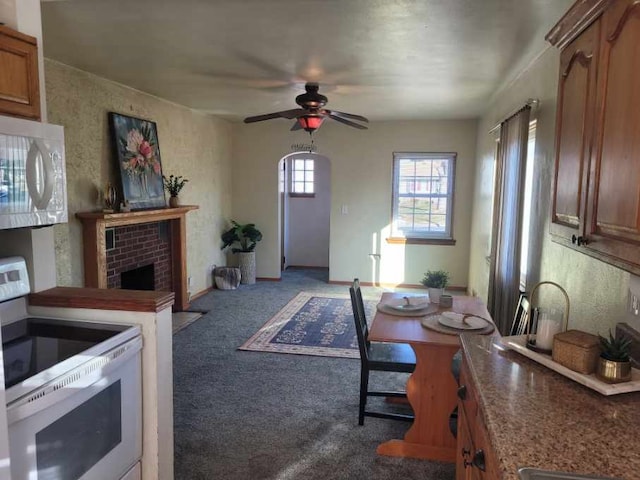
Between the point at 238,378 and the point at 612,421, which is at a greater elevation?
the point at 612,421

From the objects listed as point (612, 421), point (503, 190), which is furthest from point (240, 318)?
point (612, 421)

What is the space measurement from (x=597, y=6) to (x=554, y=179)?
0.65 m

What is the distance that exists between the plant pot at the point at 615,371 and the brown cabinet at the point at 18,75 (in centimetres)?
221

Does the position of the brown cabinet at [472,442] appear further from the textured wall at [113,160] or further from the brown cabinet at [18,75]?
the textured wall at [113,160]

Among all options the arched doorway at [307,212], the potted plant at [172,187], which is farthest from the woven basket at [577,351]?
the arched doorway at [307,212]

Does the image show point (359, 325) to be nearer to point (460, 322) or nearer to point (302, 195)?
point (460, 322)

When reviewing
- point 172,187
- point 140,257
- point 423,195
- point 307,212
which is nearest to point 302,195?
point 307,212

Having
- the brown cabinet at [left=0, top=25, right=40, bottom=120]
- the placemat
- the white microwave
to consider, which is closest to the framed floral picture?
the brown cabinet at [left=0, top=25, right=40, bottom=120]

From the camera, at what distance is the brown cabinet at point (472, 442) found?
3.96 ft

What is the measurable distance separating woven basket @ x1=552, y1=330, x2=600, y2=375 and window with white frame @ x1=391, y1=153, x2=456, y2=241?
207 inches

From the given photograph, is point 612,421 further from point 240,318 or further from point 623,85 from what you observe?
point 240,318

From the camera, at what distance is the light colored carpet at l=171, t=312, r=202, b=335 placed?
189 inches

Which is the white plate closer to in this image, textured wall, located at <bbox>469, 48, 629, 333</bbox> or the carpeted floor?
textured wall, located at <bbox>469, 48, 629, 333</bbox>

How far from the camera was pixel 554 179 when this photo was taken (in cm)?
184
